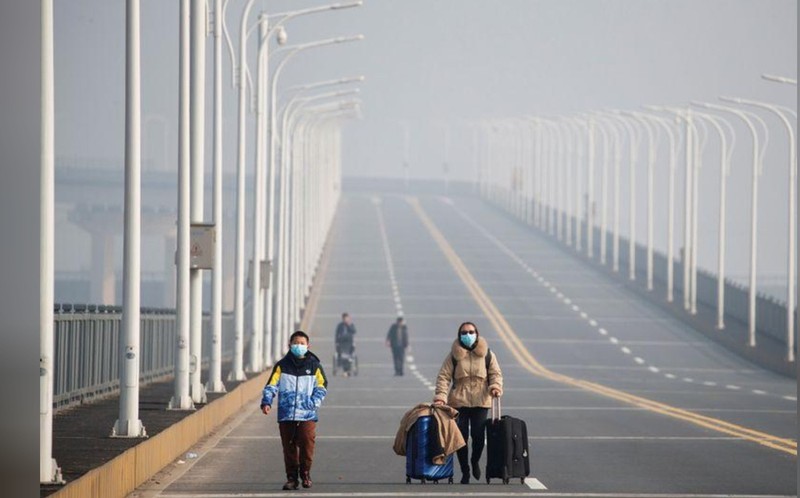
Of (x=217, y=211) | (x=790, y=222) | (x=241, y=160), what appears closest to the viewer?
(x=217, y=211)

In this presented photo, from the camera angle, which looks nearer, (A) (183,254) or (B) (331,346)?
(A) (183,254)

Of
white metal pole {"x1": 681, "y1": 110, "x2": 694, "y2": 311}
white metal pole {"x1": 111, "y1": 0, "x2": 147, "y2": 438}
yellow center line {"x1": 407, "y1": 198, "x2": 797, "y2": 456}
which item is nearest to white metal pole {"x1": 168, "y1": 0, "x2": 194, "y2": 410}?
white metal pole {"x1": 111, "y1": 0, "x2": 147, "y2": 438}

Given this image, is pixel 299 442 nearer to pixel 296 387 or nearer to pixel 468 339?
pixel 296 387

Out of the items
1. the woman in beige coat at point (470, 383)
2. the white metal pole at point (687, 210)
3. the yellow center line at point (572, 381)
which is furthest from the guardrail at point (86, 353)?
the white metal pole at point (687, 210)

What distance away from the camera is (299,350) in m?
17.9

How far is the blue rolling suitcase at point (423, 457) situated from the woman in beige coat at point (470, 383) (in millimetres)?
209

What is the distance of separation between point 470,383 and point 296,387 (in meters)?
1.65

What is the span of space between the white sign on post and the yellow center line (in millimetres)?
7250

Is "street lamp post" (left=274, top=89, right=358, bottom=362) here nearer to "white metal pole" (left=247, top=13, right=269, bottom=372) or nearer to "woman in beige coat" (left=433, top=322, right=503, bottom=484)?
"white metal pole" (left=247, top=13, right=269, bottom=372)

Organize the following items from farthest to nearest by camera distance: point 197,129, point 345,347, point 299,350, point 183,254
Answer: point 345,347 → point 197,129 → point 183,254 → point 299,350

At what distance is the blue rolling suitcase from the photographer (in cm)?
1844

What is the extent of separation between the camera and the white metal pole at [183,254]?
2657cm

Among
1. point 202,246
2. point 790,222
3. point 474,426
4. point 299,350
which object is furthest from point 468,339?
point 790,222

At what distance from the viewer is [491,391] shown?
18.5m
